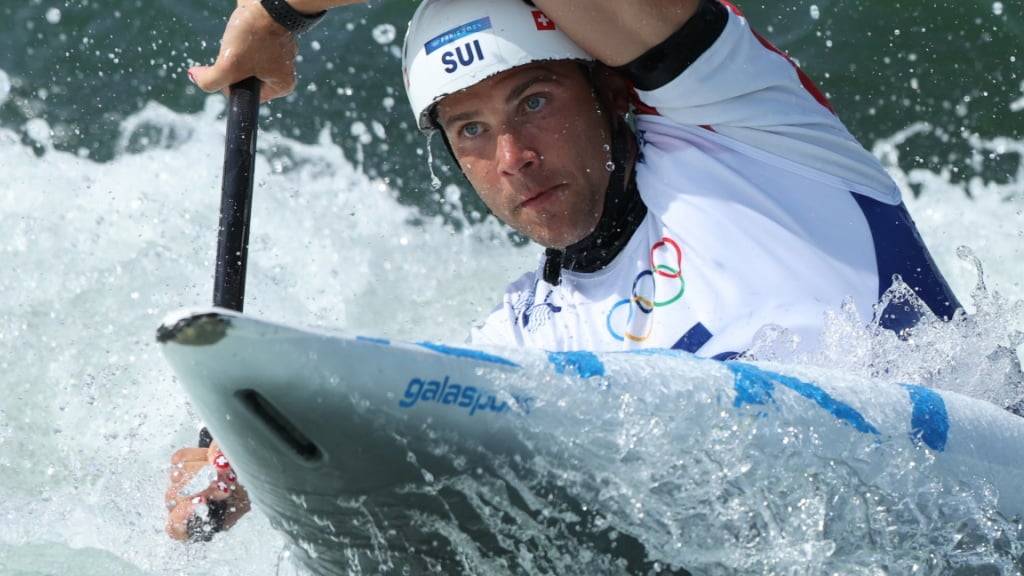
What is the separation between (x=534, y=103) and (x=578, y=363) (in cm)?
104

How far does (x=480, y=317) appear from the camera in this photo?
4.99 m

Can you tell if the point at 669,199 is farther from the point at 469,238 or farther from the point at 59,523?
the point at 469,238

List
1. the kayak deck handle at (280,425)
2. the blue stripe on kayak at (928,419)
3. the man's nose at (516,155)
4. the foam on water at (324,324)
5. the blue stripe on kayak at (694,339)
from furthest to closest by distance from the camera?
the man's nose at (516,155)
the blue stripe on kayak at (694,339)
the blue stripe on kayak at (928,419)
the foam on water at (324,324)
the kayak deck handle at (280,425)

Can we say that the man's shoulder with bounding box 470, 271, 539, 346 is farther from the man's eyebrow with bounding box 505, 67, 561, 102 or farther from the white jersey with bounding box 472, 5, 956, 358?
the man's eyebrow with bounding box 505, 67, 561, 102

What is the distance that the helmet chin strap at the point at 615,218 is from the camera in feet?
9.84

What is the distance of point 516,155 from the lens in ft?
9.64

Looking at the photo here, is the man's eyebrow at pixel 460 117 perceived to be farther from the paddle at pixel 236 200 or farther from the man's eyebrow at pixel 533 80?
the paddle at pixel 236 200

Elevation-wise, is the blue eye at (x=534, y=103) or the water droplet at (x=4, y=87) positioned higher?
the water droplet at (x=4, y=87)

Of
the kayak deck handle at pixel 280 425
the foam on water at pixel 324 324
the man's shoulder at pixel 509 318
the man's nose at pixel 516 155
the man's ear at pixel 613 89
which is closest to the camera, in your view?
the kayak deck handle at pixel 280 425

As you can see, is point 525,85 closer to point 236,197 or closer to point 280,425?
point 236,197

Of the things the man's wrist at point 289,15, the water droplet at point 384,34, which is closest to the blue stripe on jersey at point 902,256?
the man's wrist at point 289,15

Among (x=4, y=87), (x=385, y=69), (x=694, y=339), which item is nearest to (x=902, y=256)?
(x=694, y=339)

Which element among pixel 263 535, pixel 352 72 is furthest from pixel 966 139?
pixel 263 535

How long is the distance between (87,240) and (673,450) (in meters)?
3.39
